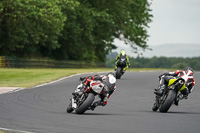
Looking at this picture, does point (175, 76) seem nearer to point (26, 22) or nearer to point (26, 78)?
point (26, 78)

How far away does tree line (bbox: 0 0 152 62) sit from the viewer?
4669 cm

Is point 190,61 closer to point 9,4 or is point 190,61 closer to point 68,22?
point 68,22

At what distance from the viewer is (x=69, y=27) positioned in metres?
57.2

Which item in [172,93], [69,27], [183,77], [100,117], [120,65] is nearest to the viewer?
[100,117]

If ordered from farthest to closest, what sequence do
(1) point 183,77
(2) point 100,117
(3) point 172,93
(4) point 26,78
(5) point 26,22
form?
1. (5) point 26,22
2. (4) point 26,78
3. (1) point 183,77
4. (3) point 172,93
5. (2) point 100,117

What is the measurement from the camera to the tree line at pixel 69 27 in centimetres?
4669

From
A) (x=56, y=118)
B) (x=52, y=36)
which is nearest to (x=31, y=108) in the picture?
(x=56, y=118)

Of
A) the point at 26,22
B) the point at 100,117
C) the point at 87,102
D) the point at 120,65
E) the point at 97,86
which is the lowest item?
the point at 120,65

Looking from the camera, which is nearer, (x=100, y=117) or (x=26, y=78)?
(x=100, y=117)

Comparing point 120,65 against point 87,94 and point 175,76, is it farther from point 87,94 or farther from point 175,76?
point 87,94

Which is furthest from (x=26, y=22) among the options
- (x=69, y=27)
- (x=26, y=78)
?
(x=26, y=78)

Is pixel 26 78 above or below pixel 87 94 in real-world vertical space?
below

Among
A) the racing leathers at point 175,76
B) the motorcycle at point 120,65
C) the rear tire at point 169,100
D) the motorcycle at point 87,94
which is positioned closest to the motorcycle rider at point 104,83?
the motorcycle at point 87,94

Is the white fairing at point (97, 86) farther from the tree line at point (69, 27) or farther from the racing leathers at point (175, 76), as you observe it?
the tree line at point (69, 27)
